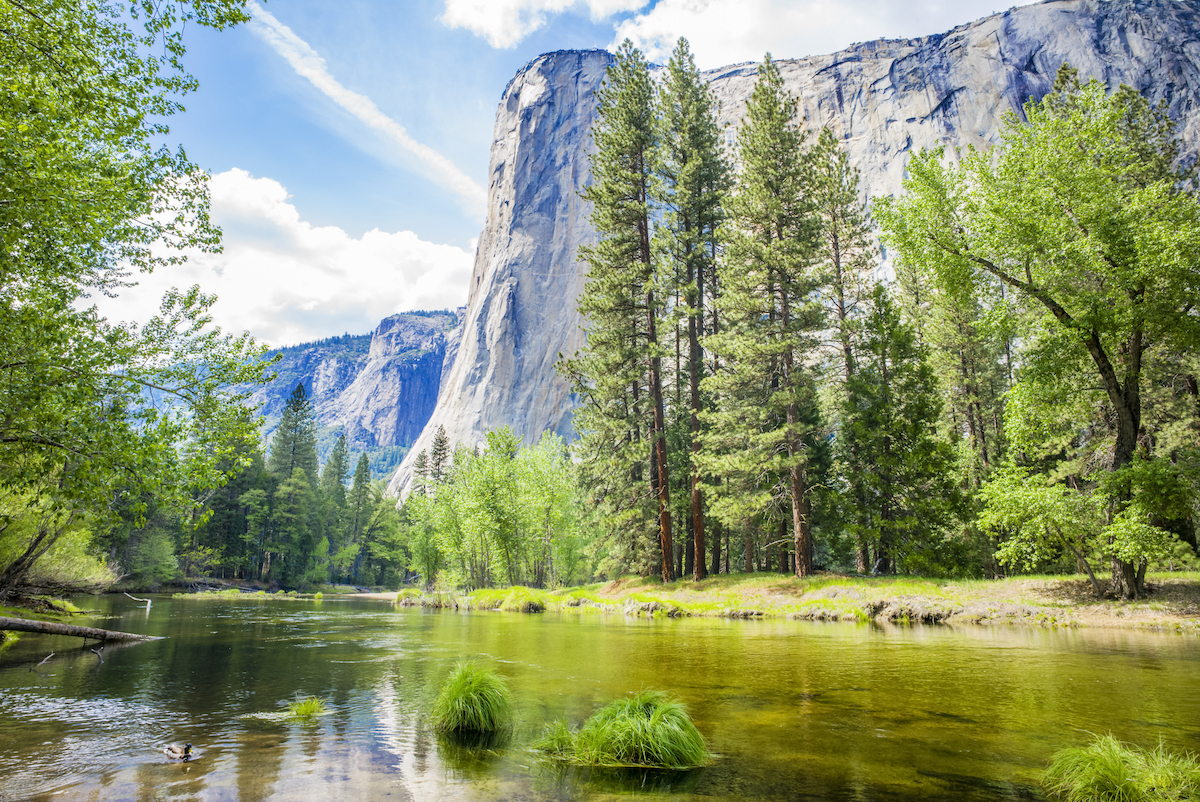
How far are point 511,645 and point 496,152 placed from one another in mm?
145023

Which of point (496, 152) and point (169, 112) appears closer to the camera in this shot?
point (169, 112)

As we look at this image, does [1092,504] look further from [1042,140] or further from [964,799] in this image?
[964,799]

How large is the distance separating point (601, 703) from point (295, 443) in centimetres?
7574

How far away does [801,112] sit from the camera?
126312mm

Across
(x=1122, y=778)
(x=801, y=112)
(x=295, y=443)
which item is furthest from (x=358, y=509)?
(x=801, y=112)

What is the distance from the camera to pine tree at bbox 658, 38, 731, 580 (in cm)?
2919

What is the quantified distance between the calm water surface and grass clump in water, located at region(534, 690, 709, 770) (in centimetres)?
20

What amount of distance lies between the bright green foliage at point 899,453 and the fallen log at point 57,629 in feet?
77.4

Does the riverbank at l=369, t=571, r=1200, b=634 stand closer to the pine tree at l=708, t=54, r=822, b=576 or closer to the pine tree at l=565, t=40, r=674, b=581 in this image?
the pine tree at l=708, t=54, r=822, b=576

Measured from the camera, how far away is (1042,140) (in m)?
15.9

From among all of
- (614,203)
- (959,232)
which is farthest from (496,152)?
(959,232)

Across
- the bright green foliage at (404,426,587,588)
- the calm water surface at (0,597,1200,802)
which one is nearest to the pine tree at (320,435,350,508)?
the bright green foliage at (404,426,587,588)

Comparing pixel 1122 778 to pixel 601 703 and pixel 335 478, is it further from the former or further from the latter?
pixel 335 478

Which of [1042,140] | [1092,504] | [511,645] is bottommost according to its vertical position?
[511,645]
